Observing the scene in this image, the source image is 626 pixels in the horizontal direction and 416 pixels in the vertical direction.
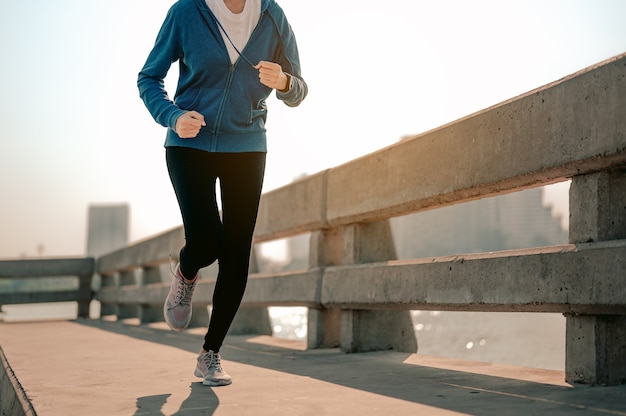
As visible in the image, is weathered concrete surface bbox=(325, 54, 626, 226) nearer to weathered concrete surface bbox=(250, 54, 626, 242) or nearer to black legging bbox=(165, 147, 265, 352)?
weathered concrete surface bbox=(250, 54, 626, 242)

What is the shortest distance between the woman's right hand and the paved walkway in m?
1.14

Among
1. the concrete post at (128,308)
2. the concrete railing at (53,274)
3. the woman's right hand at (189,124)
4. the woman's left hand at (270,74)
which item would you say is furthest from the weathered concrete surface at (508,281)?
the concrete railing at (53,274)

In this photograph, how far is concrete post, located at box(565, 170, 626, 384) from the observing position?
3061mm

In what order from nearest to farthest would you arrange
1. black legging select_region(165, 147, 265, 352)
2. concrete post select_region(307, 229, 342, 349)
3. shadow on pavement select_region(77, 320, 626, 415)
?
shadow on pavement select_region(77, 320, 626, 415)
black legging select_region(165, 147, 265, 352)
concrete post select_region(307, 229, 342, 349)

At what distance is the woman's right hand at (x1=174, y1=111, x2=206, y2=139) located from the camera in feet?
10.7

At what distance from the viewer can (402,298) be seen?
14.2 ft

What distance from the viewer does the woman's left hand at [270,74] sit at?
3.44m

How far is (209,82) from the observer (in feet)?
11.7

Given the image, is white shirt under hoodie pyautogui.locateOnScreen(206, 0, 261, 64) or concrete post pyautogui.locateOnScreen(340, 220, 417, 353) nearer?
white shirt under hoodie pyautogui.locateOnScreen(206, 0, 261, 64)

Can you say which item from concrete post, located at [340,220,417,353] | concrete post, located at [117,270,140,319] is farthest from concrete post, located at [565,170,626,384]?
concrete post, located at [117,270,140,319]

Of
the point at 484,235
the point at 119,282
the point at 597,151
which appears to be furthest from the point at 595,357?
the point at 484,235

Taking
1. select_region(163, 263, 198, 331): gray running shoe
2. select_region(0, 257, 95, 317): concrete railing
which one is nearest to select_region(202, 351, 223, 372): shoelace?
select_region(163, 263, 198, 331): gray running shoe

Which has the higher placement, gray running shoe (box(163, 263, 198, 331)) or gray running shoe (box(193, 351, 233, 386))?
gray running shoe (box(163, 263, 198, 331))

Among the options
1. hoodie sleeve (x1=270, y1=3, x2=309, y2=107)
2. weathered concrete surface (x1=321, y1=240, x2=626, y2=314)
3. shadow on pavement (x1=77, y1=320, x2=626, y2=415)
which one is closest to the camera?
shadow on pavement (x1=77, y1=320, x2=626, y2=415)
